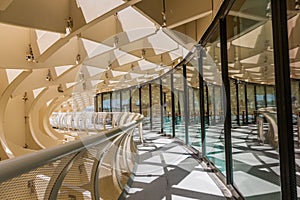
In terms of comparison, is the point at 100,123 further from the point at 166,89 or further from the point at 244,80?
the point at 244,80

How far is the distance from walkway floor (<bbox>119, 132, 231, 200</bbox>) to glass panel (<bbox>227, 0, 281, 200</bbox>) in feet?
1.72

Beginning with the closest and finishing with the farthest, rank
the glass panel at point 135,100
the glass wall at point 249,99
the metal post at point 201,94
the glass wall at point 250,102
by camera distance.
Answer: the glass wall at point 249,99 → the glass wall at point 250,102 → the metal post at point 201,94 → the glass panel at point 135,100

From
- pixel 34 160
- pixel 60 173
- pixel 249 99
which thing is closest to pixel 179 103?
pixel 249 99

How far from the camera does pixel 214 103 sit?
16.4 feet

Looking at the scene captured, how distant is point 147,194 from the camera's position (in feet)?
12.8

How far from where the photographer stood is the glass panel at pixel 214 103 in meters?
4.50

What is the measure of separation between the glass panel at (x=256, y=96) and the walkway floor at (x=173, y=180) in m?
0.52

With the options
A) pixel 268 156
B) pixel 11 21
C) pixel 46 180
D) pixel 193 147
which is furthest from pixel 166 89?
pixel 46 180

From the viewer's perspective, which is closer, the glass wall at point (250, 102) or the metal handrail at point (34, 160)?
the metal handrail at point (34, 160)

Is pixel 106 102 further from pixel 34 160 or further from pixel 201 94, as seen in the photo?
pixel 34 160

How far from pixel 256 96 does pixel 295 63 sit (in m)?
0.87

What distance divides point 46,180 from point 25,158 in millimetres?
275

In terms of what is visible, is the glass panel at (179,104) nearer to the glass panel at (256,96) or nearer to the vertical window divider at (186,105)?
the vertical window divider at (186,105)

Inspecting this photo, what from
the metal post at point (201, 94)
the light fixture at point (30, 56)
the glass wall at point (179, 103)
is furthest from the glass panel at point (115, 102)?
the metal post at point (201, 94)
